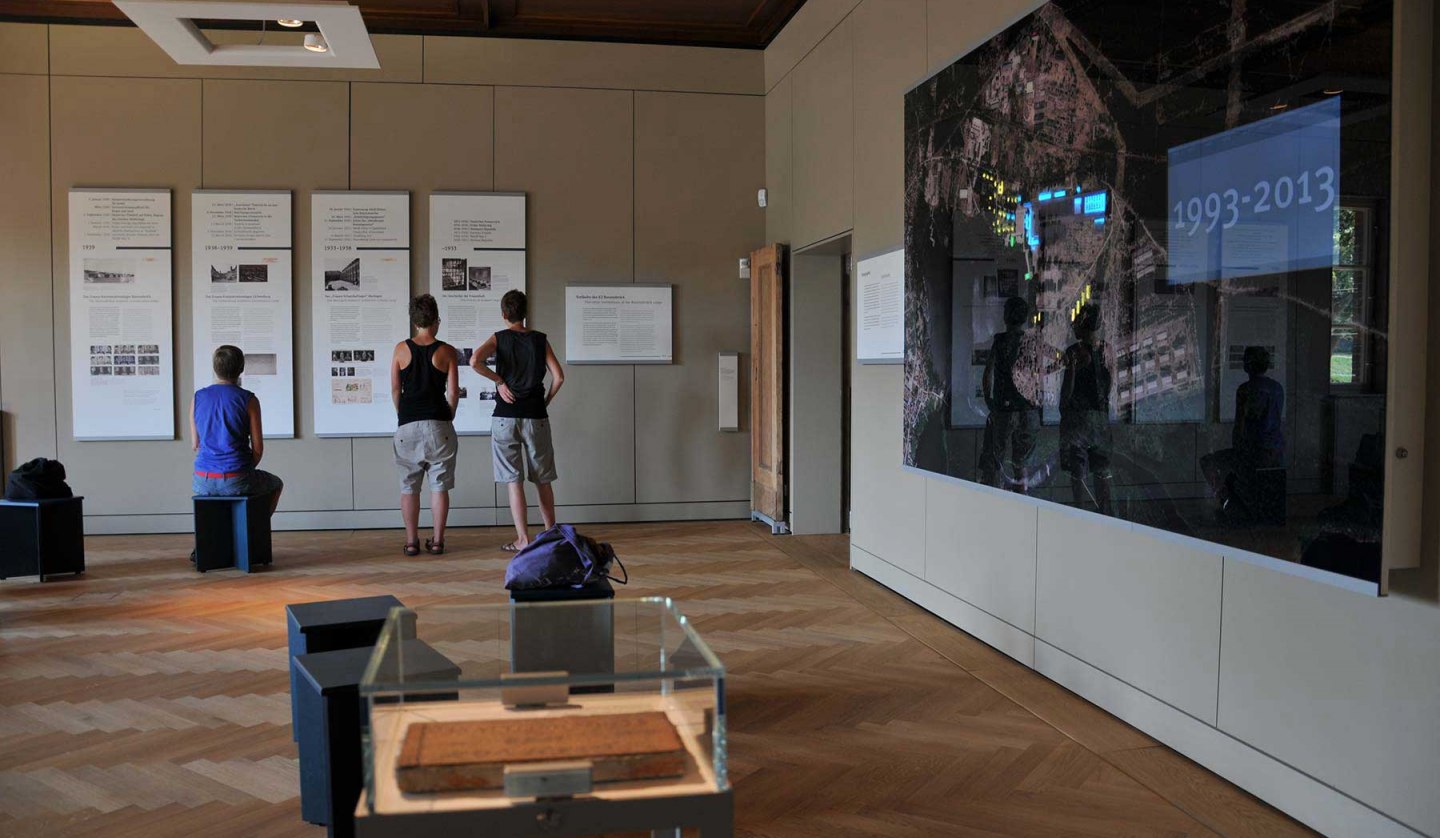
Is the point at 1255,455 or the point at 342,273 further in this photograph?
the point at 342,273

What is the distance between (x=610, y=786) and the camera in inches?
66.1

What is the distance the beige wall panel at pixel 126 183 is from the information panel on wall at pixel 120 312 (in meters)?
0.08

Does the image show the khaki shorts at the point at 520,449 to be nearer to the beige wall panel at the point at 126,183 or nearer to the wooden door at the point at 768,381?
the wooden door at the point at 768,381

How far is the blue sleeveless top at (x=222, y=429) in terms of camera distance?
271 inches

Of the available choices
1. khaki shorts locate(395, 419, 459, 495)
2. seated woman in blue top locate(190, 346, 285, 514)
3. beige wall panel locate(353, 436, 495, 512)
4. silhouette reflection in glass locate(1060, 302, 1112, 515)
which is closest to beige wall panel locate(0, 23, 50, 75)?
seated woman in blue top locate(190, 346, 285, 514)

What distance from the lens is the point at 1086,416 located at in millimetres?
3895

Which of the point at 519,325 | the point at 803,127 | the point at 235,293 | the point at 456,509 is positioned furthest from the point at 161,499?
the point at 803,127

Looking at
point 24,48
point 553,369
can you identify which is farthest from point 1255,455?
point 24,48

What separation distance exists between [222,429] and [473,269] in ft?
8.21

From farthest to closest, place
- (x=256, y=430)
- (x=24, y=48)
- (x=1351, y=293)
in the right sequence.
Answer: (x=24, y=48) < (x=256, y=430) < (x=1351, y=293)

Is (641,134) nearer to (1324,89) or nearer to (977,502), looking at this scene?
(977,502)

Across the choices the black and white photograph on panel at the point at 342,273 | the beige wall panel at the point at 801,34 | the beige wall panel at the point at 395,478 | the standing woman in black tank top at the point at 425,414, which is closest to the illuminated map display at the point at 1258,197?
the beige wall panel at the point at 801,34

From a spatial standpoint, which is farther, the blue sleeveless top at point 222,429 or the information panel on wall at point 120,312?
the information panel on wall at point 120,312

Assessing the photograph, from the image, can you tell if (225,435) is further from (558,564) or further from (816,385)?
(816,385)
